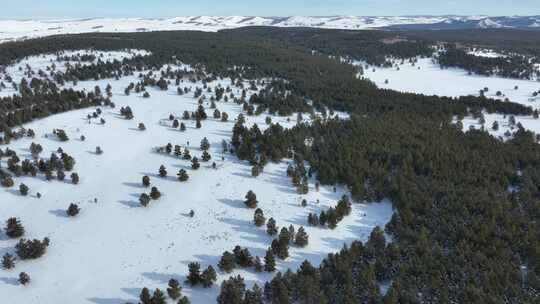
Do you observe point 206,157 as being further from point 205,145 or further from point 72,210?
point 72,210

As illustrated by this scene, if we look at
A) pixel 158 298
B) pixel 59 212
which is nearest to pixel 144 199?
pixel 59 212

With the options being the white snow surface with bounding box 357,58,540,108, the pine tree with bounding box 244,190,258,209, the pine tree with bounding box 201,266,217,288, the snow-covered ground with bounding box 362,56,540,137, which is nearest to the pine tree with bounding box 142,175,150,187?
the pine tree with bounding box 244,190,258,209

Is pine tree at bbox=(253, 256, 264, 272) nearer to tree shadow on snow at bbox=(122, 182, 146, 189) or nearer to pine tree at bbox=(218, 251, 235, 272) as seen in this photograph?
pine tree at bbox=(218, 251, 235, 272)

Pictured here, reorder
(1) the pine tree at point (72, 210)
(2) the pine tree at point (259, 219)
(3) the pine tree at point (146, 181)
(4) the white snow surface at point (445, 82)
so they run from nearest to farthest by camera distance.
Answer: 1. (2) the pine tree at point (259, 219)
2. (1) the pine tree at point (72, 210)
3. (3) the pine tree at point (146, 181)
4. (4) the white snow surface at point (445, 82)

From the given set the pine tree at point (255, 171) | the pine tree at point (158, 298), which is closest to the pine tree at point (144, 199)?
the pine tree at point (255, 171)

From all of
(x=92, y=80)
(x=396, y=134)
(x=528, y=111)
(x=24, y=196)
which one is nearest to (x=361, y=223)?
(x=396, y=134)

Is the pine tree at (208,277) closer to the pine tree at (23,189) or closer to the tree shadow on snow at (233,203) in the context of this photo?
the tree shadow on snow at (233,203)

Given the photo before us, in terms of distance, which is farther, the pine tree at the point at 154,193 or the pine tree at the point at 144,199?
the pine tree at the point at 154,193

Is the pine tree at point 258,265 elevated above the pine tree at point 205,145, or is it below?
below
